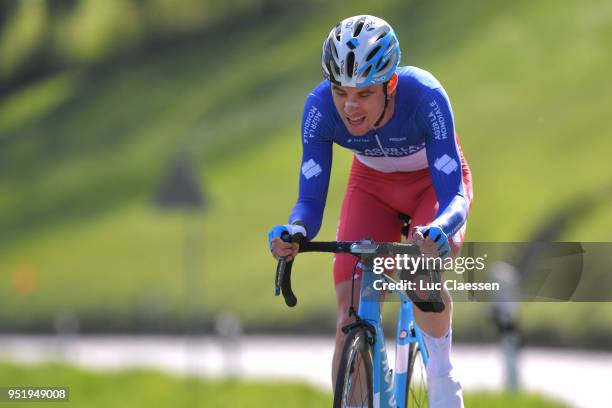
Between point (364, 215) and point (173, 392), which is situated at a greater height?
point (364, 215)

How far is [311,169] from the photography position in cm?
646

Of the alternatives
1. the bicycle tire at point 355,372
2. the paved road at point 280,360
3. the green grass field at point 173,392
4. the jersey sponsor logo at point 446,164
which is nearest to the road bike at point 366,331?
the bicycle tire at point 355,372

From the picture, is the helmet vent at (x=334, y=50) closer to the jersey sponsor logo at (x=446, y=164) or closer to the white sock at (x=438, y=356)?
the jersey sponsor logo at (x=446, y=164)

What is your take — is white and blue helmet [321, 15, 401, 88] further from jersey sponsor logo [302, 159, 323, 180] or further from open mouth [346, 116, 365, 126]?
jersey sponsor logo [302, 159, 323, 180]

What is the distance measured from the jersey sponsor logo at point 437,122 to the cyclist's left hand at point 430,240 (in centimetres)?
71

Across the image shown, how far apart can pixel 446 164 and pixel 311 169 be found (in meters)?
0.64

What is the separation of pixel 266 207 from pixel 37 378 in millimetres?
23134

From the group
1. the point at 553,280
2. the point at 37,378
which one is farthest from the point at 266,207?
the point at 553,280

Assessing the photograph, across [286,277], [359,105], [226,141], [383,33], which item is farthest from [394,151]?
[226,141]

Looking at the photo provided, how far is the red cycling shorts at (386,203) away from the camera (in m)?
6.86

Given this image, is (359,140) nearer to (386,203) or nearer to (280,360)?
(386,203)

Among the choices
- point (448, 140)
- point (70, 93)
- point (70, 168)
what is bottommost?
point (448, 140)

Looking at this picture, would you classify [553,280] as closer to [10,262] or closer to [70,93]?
[10,262]

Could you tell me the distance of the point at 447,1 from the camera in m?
47.1
